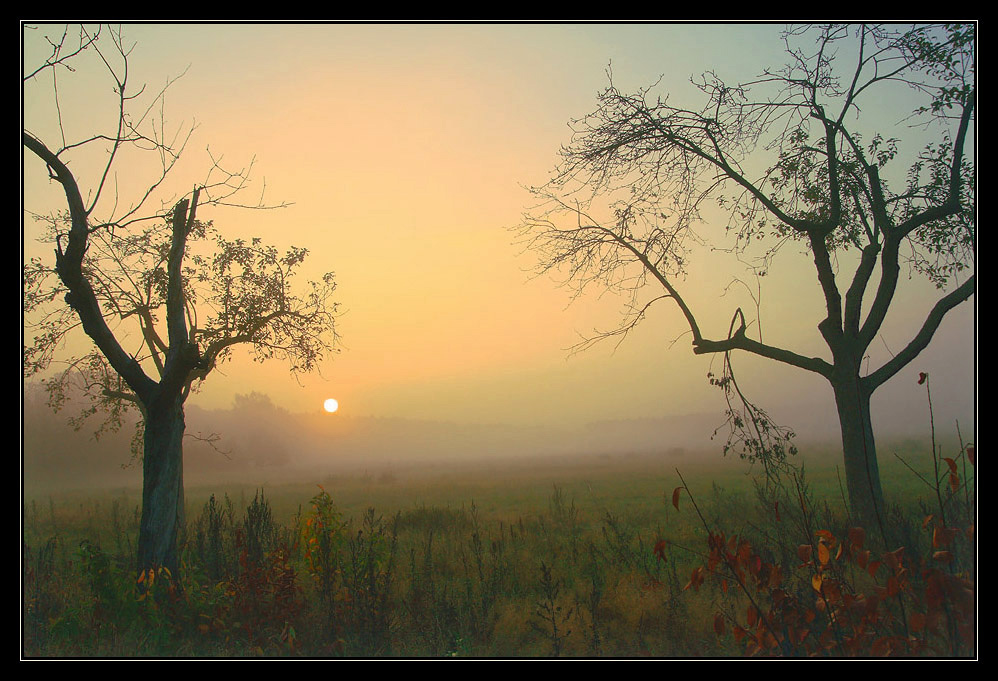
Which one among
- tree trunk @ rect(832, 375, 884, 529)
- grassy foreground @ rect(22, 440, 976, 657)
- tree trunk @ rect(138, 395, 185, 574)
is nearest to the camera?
grassy foreground @ rect(22, 440, 976, 657)

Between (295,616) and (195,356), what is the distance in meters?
3.85

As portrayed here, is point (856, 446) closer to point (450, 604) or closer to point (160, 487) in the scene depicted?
point (450, 604)

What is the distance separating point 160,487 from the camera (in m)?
8.67

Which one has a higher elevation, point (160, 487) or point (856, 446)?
point (856, 446)

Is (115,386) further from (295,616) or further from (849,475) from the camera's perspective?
(849,475)

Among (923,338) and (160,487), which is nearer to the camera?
(160,487)

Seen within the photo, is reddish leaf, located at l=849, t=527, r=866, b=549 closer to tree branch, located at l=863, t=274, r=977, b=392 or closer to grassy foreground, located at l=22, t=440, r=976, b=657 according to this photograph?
grassy foreground, located at l=22, t=440, r=976, b=657

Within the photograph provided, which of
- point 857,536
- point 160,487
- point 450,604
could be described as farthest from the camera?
point 160,487

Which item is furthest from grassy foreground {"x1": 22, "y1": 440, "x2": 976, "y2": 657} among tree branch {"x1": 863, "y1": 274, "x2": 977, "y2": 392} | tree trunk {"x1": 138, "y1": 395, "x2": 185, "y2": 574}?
tree branch {"x1": 863, "y1": 274, "x2": 977, "y2": 392}

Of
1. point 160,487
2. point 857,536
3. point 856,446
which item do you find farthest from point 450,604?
point 856,446

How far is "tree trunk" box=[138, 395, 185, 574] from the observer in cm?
835

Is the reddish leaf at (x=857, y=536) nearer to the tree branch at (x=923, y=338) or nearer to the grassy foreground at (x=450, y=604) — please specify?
the grassy foreground at (x=450, y=604)

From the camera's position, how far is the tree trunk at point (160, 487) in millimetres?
8352

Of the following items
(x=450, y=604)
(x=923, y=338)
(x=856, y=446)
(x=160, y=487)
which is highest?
(x=923, y=338)
